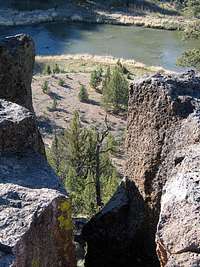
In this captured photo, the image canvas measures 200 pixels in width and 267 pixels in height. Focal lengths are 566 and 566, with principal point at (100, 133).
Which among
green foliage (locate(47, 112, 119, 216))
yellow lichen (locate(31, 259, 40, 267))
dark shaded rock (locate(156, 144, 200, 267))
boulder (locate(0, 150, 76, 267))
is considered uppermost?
dark shaded rock (locate(156, 144, 200, 267))

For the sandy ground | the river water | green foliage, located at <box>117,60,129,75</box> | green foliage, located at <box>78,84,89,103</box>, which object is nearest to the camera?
the sandy ground

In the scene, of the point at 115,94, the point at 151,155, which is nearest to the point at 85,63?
the point at 115,94

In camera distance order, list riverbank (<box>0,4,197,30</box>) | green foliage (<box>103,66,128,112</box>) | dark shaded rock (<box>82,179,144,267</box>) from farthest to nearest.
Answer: riverbank (<box>0,4,197,30</box>)
green foliage (<box>103,66,128,112</box>)
dark shaded rock (<box>82,179,144,267</box>)

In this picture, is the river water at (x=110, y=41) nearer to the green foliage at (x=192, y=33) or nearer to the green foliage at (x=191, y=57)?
the green foliage at (x=192, y=33)

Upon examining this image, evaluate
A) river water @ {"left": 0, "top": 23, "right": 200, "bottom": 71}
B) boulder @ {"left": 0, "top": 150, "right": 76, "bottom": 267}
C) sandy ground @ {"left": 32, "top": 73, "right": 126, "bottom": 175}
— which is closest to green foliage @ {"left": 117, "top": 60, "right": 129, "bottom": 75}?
river water @ {"left": 0, "top": 23, "right": 200, "bottom": 71}

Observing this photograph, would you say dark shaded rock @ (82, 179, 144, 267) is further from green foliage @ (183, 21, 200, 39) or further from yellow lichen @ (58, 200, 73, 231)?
green foliage @ (183, 21, 200, 39)

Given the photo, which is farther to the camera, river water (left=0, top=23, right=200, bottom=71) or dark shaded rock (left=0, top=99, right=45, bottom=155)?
river water (left=0, top=23, right=200, bottom=71)

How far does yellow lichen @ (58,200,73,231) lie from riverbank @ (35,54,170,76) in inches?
1787

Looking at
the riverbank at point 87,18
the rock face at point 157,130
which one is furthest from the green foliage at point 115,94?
the riverbank at point 87,18

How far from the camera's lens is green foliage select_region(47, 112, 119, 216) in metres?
22.5

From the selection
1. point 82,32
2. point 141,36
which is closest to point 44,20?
point 82,32

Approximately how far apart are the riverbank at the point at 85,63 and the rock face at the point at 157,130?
42.1 m

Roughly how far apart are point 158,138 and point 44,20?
69.8 m

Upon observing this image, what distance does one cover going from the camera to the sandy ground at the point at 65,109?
39.0m
